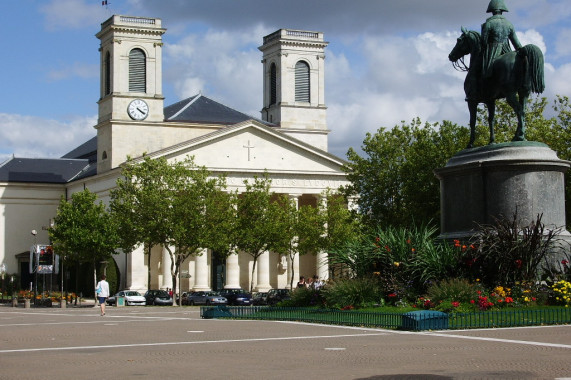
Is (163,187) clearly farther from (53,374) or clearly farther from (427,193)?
(53,374)

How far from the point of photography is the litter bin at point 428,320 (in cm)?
2406

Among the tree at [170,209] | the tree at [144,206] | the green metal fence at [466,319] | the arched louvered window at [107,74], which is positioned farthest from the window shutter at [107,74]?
the green metal fence at [466,319]

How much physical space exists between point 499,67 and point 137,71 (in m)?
68.7

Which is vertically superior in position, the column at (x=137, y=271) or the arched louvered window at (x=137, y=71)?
the arched louvered window at (x=137, y=71)

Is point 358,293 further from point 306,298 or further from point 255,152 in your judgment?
point 255,152

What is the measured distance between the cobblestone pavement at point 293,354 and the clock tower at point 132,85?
66.6 m

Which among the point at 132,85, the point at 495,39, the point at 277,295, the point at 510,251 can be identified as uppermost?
the point at 132,85

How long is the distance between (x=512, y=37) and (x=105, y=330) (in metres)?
13.7

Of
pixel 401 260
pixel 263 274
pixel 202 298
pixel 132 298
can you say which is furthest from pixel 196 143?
pixel 401 260

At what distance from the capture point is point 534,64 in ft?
86.4

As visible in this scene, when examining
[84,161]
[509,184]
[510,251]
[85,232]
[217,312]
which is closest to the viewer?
[510,251]

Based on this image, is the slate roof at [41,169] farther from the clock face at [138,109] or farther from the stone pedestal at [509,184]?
the stone pedestal at [509,184]

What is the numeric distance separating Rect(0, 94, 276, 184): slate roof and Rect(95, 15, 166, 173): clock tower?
332cm

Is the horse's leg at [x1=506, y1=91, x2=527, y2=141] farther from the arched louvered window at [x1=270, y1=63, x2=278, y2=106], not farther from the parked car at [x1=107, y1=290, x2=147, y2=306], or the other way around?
the arched louvered window at [x1=270, y1=63, x2=278, y2=106]
